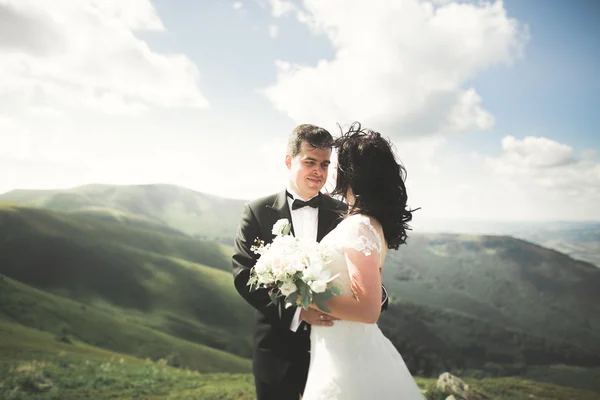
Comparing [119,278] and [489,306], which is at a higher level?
[119,278]

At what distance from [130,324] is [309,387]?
1263 inches

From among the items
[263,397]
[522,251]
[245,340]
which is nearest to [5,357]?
[263,397]

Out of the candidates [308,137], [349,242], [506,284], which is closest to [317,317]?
[349,242]

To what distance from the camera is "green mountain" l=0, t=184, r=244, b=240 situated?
10900 centimetres

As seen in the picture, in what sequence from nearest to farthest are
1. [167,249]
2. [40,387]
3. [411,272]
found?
1. [40,387]
2. [167,249]
3. [411,272]

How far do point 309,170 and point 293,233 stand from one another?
891 millimetres

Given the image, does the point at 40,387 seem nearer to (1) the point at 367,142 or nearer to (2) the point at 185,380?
(2) the point at 185,380

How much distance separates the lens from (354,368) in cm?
352

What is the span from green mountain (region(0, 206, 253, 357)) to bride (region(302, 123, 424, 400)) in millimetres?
36294

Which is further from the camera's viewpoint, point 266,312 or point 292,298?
point 266,312

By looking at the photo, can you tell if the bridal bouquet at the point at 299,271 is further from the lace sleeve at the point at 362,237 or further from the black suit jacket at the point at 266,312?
the black suit jacket at the point at 266,312

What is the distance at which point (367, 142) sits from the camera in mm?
3586

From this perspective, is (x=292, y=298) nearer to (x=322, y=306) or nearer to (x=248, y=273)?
(x=322, y=306)

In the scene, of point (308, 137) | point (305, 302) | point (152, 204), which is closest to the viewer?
point (305, 302)
